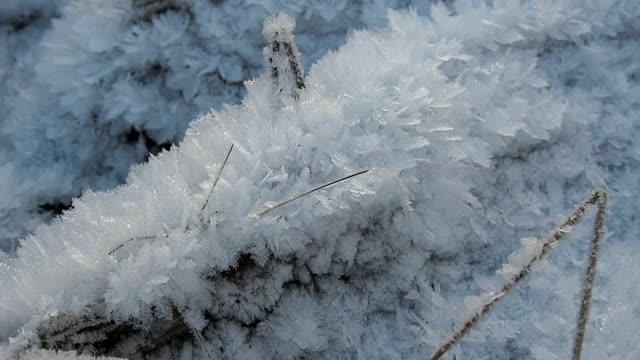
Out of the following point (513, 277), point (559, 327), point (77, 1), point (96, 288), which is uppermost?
point (77, 1)

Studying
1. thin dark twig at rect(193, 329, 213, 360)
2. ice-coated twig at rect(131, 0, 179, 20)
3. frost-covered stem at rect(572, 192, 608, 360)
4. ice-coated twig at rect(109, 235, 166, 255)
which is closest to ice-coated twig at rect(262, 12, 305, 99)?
ice-coated twig at rect(109, 235, 166, 255)

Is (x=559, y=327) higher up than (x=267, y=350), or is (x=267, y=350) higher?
(x=267, y=350)

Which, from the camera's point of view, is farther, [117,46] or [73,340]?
[117,46]

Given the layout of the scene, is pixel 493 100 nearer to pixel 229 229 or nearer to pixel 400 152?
pixel 400 152

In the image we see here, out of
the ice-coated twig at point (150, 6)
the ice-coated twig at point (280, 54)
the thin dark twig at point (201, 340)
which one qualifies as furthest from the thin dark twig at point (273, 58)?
the ice-coated twig at point (150, 6)

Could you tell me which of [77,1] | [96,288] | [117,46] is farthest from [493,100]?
[77,1]

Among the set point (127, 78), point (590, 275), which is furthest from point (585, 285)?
point (127, 78)

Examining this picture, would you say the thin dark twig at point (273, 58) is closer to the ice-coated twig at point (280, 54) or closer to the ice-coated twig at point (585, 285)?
the ice-coated twig at point (280, 54)
